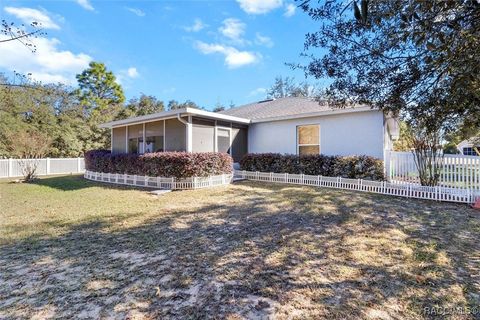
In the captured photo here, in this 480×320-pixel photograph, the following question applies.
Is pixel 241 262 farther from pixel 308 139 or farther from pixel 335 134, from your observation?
pixel 308 139

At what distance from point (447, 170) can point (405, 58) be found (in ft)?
18.5

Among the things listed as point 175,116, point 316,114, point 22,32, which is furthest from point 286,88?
point 22,32

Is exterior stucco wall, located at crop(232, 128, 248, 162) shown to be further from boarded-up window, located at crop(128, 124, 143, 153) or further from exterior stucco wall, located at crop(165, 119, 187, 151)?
boarded-up window, located at crop(128, 124, 143, 153)

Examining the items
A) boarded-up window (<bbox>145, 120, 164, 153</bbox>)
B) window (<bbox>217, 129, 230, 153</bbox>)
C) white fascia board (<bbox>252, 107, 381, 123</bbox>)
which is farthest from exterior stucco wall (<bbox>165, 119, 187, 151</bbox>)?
white fascia board (<bbox>252, 107, 381, 123</bbox>)

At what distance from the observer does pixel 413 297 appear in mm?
2529

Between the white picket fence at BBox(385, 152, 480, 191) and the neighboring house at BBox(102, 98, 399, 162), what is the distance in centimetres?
74

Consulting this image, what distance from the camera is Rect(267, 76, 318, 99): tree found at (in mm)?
35281

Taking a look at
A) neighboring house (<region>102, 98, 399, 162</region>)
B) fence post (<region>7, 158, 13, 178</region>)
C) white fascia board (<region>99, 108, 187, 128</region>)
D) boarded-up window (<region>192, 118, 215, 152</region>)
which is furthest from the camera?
fence post (<region>7, 158, 13, 178</region>)

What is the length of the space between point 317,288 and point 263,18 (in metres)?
7.85

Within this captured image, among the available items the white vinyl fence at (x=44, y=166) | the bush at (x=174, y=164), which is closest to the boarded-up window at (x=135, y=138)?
the bush at (x=174, y=164)

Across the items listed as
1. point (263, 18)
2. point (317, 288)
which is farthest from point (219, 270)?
point (263, 18)

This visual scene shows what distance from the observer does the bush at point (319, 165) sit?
8.96 m

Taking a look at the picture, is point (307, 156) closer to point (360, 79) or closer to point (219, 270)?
point (360, 79)

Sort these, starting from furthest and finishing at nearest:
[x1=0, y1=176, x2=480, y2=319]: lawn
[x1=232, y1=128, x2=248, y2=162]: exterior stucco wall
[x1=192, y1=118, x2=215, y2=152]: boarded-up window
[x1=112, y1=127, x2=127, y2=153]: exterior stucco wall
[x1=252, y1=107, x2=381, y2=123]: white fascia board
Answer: [x1=112, y1=127, x2=127, y2=153]: exterior stucco wall, [x1=232, y1=128, x2=248, y2=162]: exterior stucco wall, [x1=192, y1=118, x2=215, y2=152]: boarded-up window, [x1=252, y1=107, x2=381, y2=123]: white fascia board, [x1=0, y1=176, x2=480, y2=319]: lawn
